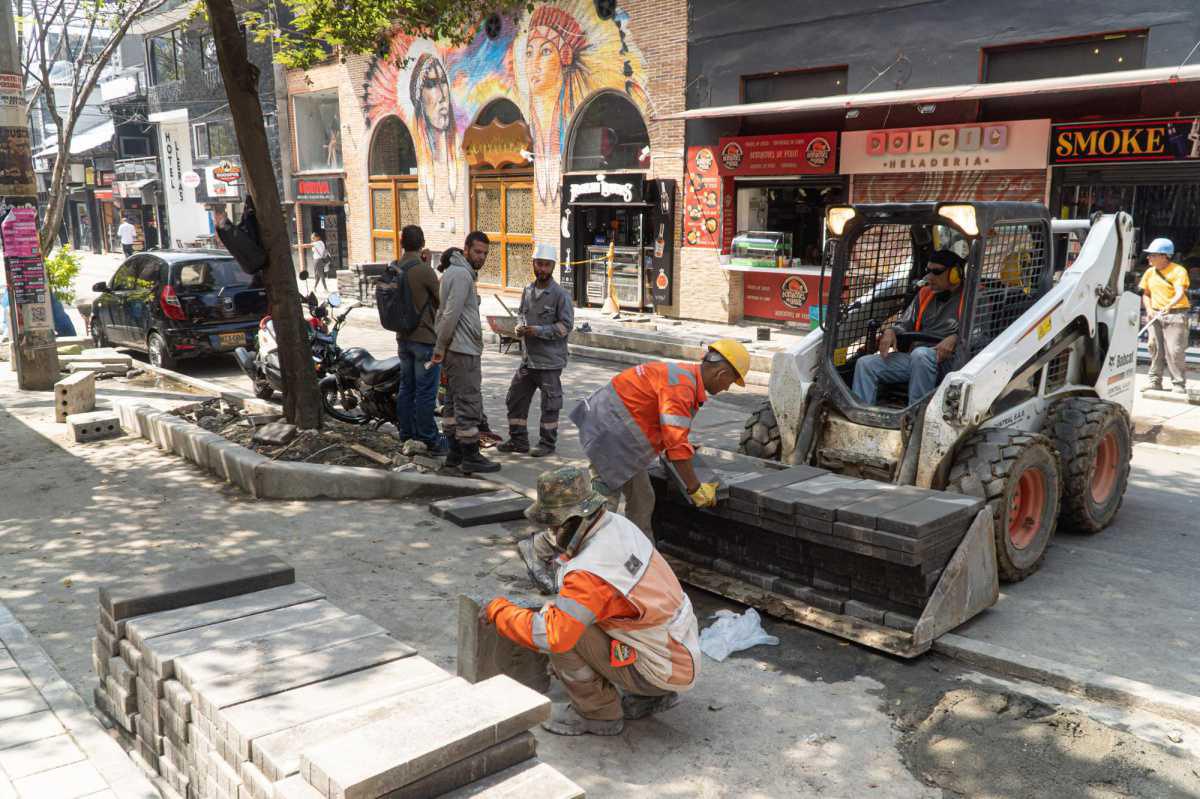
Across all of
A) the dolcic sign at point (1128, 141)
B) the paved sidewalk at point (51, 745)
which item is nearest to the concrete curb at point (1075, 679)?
the paved sidewalk at point (51, 745)

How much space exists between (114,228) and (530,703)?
5395 centimetres

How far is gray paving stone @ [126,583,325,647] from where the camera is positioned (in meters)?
4.06

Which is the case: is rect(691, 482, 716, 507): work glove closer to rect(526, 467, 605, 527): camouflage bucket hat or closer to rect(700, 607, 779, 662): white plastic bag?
rect(700, 607, 779, 662): white plastic bag

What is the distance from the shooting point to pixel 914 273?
803cm

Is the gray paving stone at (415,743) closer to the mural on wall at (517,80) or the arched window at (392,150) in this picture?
the mural on wall at (517,80)

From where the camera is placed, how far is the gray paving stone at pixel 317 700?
3279 millimetres

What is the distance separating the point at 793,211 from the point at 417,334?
1086cm

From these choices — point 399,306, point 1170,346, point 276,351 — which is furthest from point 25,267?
point 1170,346

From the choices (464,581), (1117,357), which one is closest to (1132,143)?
(1117,357)

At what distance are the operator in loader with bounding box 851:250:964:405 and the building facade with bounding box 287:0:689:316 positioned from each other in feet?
38.9


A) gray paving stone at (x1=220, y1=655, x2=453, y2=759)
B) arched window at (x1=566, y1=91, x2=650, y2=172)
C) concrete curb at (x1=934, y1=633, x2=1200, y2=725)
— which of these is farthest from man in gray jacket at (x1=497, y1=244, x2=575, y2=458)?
arched window at (x1=566, y1=91, x2=650, y2=172)

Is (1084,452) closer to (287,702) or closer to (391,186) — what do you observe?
(287,702)

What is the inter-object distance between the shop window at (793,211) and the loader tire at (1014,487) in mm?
11081

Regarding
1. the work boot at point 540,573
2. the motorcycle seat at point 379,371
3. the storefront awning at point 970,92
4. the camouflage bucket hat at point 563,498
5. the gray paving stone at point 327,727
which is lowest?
the work boot at point 540,573
